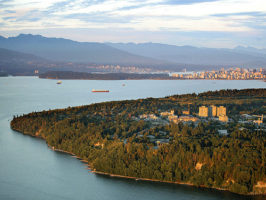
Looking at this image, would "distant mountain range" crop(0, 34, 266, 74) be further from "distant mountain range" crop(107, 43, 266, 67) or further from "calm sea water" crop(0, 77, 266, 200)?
"calm sea water" crop(0, 77, 266, 200)

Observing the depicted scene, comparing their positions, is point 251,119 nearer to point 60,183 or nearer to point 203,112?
point 203,112

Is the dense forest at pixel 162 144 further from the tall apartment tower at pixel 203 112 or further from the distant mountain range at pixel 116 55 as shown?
the distant mountain range at pixel 116 55

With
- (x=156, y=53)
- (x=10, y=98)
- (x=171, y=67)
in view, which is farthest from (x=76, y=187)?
(x=156, y=53)

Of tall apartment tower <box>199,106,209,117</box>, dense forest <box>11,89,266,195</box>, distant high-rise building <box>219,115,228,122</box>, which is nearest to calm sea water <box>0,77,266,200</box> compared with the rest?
dense forest <box>11,89,266,195</box>

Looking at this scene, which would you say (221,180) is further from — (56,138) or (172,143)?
(56,138)

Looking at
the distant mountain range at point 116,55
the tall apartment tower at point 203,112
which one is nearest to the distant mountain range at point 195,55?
the distant mountain range at point 116,55
